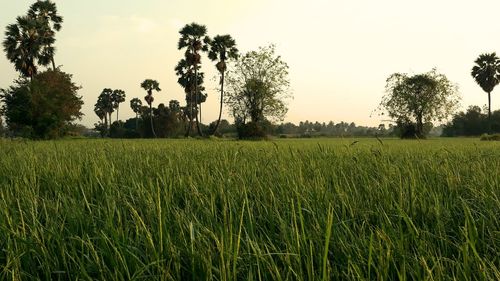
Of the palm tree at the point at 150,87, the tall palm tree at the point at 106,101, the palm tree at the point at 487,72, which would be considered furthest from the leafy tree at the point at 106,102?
the palm tree at the point at 487,72

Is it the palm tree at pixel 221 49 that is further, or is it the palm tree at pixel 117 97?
the palm tree at pixel 117 97

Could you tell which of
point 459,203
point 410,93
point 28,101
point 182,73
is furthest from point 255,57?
point 459,203

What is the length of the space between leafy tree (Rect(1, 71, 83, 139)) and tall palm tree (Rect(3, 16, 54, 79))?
21.8ft

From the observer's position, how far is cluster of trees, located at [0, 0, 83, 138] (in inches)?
A: 1305

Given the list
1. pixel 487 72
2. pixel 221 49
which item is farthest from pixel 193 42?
pixel 487 72

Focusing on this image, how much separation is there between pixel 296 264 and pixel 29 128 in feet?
121

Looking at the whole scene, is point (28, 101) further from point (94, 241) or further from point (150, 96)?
point (150, 96)

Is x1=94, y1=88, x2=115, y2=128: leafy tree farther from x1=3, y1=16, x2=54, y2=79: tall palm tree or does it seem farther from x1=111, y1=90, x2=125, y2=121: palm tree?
x1=3, y1=16, x2=54, y2=79: tall palm tree

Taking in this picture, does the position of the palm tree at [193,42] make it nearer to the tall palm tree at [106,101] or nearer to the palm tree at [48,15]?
the palm tree at [48,15]

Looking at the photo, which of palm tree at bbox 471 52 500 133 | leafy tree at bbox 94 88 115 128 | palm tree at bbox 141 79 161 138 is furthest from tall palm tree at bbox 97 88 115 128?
palm tree at bbox 471 52 500 133

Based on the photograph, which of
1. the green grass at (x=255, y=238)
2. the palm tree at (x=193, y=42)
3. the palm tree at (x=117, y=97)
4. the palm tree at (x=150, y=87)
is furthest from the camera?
the palm tree at (x=117, y=97)

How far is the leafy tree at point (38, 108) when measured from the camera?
32.9m

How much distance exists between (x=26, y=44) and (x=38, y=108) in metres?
13.0

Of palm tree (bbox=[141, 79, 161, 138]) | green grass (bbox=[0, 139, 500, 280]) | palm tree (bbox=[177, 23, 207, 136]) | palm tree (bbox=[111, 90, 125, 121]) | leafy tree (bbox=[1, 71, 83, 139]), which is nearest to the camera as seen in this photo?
green grass (bbox=[0, 139, 500, 280])
